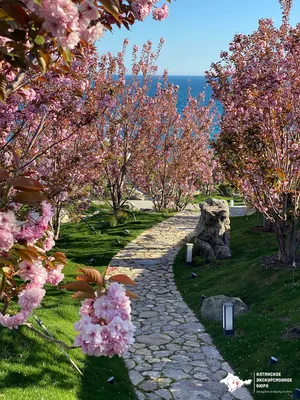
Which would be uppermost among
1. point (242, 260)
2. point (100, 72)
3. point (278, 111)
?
point (100, 72)

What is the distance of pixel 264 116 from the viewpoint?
32.1 ft

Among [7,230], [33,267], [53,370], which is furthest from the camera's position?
[53,370]

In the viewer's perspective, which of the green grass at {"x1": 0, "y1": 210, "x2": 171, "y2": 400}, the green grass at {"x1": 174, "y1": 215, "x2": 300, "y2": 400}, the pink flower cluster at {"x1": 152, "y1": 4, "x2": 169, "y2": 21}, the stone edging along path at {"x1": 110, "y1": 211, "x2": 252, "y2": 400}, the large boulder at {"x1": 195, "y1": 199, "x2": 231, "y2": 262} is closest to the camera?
the pink flower cluster at {"x1": 152, "y1": 4, "x2": 169, "y2": 21}

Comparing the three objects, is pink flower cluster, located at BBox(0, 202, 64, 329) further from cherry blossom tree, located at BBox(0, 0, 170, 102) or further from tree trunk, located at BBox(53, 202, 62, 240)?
tree trunk, located at BBox(53, 202, 62, 240)

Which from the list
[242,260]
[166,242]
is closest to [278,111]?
[242,260]

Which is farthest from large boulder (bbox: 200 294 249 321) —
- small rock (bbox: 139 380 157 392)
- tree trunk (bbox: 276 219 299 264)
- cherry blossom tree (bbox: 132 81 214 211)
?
cherry blossom tree (bbox: 132 81 214 211)

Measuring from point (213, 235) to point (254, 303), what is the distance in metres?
4.37

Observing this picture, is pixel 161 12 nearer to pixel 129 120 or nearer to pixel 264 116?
pixel 264 116

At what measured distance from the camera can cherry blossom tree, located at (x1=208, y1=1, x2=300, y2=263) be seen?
9.12m

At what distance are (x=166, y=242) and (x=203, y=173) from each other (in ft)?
26.5

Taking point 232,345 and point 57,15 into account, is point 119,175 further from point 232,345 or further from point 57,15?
→ point 57,15

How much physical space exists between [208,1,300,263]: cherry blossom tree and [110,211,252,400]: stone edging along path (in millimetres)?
3173

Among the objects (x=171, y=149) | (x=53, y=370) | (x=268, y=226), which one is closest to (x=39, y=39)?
(x=53, y=370)

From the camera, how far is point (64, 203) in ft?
46.0
